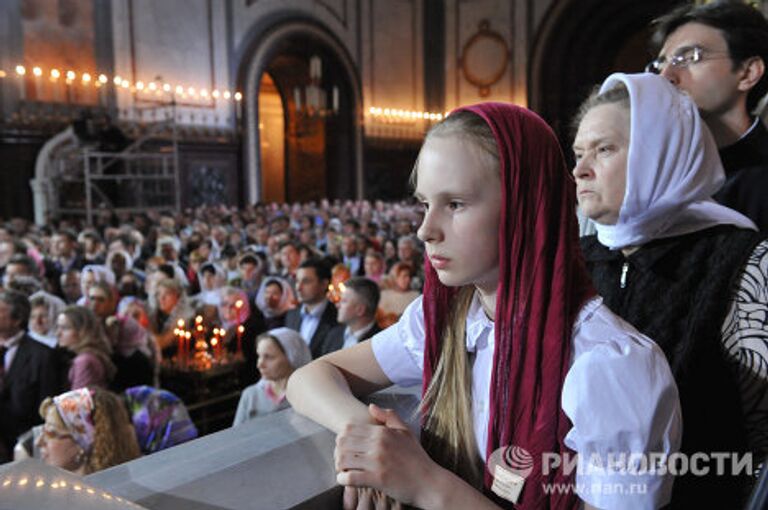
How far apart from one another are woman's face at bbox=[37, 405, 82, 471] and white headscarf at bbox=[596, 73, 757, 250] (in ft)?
8.41

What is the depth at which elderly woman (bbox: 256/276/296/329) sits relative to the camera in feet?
19.6

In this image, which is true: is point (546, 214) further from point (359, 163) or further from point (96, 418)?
point (359, 163)

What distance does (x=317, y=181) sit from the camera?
2027 cm

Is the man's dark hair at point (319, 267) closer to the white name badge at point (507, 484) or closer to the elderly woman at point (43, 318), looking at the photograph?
the elderly woman at point (43, 318)

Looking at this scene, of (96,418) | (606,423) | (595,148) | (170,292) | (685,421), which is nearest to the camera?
(606,423)

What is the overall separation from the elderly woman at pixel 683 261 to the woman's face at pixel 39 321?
4.25 metres

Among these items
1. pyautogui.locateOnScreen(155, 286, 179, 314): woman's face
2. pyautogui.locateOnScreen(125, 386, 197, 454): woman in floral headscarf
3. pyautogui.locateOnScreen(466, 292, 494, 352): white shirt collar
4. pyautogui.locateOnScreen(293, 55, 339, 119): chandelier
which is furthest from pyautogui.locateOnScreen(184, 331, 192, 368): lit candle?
pyautogui.locateOnScreen(293, 55, 339, 119): chandelier

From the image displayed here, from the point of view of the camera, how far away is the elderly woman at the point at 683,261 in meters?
1.21

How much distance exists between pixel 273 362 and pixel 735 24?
2.97 metres

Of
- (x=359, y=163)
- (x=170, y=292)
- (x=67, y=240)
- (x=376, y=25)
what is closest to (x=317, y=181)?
(x=359, y=163)

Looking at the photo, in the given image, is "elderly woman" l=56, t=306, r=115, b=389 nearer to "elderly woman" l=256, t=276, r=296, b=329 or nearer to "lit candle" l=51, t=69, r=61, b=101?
"elderly woman" l=256, t=276, r=296, b=329

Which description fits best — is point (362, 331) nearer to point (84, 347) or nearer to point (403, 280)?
point (403, 280)

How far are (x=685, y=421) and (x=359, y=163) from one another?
734 inches

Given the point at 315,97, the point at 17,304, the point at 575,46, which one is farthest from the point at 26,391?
the point at 575,46
